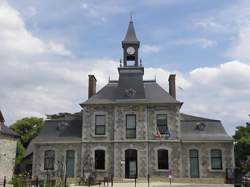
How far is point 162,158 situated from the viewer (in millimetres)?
30766

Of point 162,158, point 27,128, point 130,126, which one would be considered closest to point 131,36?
point 130,126

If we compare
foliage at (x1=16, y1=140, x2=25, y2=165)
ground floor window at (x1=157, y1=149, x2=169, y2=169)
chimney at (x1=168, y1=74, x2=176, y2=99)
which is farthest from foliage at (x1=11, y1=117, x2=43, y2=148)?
ground floor window at (x1=157, y1=149, x2=169, y2=169)

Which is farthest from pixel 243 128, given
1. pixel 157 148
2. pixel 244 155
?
pixel 157 148

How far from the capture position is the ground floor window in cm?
3067

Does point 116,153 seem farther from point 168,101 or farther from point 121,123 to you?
point 168,101

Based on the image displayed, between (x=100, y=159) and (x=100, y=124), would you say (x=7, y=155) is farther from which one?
(x=100, y=124)

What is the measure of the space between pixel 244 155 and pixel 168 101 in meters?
9.67

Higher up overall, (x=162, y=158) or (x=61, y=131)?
(x=61, y=131)

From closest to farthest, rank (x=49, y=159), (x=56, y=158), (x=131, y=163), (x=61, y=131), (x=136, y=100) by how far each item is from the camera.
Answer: (x=131, y=163) → (x=136, y=100) → (x=56, y=158) → (x=49, y=159) → (x=61, y=131)

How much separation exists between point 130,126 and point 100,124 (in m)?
2.44

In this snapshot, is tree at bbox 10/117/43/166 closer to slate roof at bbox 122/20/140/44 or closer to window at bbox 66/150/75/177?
window at bbox 66/150/75/177

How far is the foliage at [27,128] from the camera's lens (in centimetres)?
4853

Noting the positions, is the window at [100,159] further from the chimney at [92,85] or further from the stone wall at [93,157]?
the chimney at [92,85]

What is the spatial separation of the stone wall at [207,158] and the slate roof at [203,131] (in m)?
0.48
